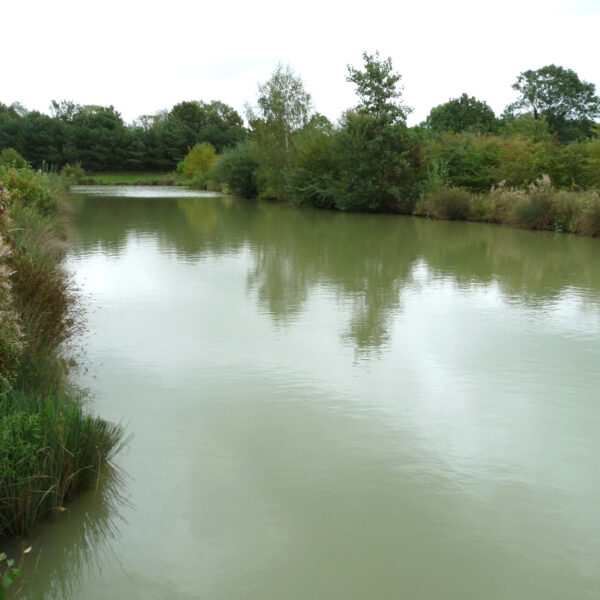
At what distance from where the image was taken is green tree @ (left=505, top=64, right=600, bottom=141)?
58.7 m

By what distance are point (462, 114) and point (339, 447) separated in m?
62.0

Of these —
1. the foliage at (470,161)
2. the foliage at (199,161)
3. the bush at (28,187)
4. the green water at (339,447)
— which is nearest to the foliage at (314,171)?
the foliage at (470,161)

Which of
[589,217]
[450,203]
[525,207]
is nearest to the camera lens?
[589,217]

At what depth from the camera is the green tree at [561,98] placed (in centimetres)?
5872

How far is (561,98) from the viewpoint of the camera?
59.2 meters

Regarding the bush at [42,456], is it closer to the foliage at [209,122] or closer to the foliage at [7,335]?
the foliage at [7,335]

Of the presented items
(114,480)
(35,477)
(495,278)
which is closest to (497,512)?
(114,480)

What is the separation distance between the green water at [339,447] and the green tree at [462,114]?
180 feet

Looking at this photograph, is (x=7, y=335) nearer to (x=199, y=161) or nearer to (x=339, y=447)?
(x=339, y=447)

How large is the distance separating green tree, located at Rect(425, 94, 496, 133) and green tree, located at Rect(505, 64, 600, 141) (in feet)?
14.1

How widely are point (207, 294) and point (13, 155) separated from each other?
5132 cm

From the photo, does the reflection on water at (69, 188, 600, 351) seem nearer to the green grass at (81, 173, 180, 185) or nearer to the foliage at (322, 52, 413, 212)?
the foliage at (322, 52, 413, 212)

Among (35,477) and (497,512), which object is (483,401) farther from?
(35,477)

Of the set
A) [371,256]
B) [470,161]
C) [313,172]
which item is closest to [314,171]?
[313,172]
